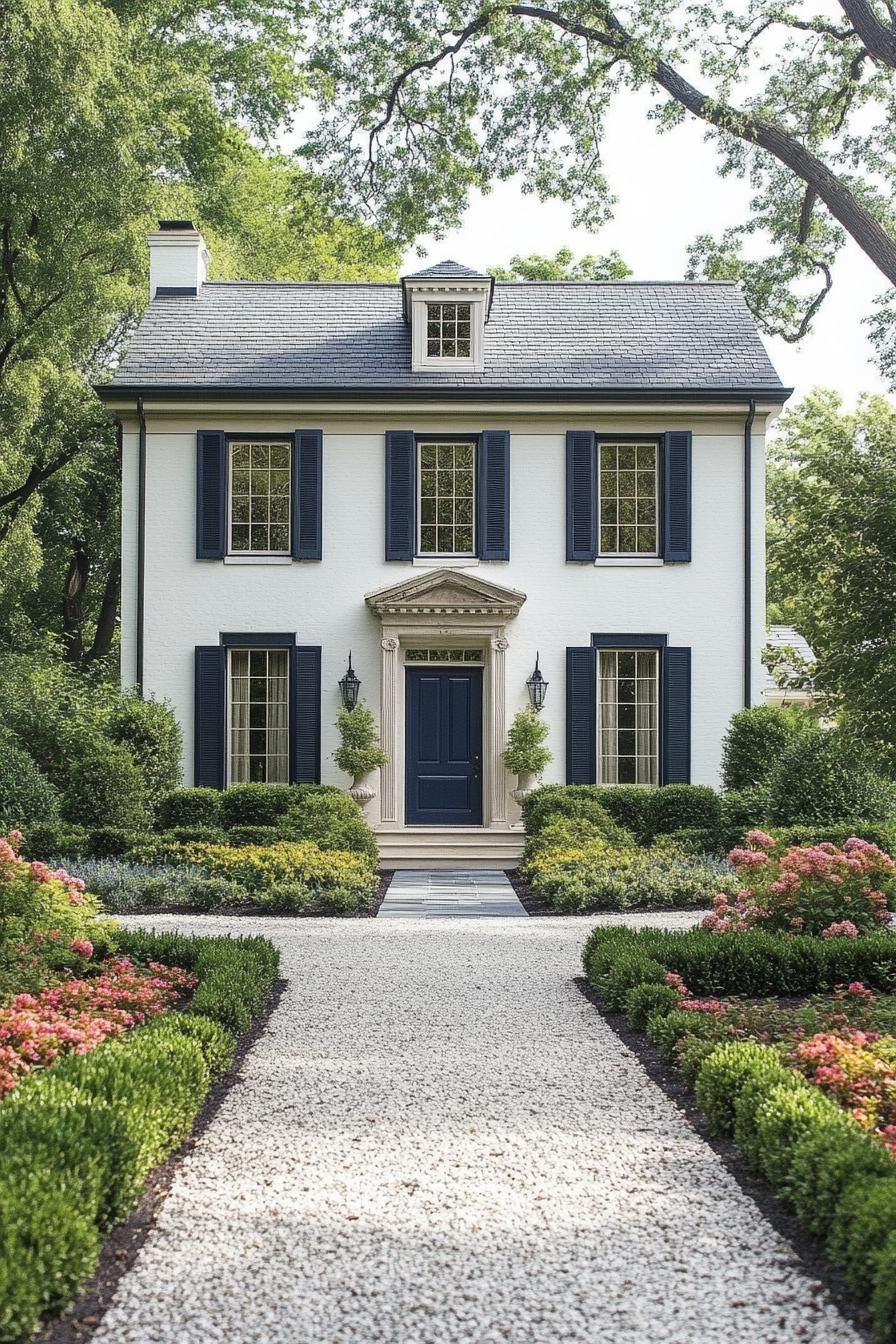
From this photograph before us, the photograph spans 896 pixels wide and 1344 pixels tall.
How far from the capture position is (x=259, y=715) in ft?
56.6

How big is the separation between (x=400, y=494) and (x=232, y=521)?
232 cm

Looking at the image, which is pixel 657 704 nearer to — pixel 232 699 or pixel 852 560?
pixel 232 699

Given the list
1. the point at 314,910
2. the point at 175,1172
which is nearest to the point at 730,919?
the point at 314,910

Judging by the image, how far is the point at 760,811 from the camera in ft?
48.9

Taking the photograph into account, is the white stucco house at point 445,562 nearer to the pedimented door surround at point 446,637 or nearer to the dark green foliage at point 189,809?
the pedimented door surround at point 446,637

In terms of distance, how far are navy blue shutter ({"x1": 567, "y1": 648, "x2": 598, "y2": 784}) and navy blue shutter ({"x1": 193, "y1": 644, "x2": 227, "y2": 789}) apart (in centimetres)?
456

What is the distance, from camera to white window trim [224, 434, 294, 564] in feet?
56.2

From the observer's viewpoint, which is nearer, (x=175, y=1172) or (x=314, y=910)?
(x=175, y=1172)

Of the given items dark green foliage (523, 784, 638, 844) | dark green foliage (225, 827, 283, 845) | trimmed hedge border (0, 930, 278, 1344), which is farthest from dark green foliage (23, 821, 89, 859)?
trimmed hedge border (0, 930, 278, 1344)

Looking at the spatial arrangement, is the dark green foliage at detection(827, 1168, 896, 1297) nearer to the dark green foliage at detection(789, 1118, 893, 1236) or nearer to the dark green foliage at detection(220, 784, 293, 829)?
the dark green foliage at detection(789, 1118, 893, 1236)

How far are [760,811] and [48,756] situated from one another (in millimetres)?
8519

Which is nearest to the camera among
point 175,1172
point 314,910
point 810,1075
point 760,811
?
point 175,1172

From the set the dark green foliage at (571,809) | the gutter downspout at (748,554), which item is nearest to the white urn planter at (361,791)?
the dark green foliage at (571,809)

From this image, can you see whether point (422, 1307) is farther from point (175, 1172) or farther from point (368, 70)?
point (368, 70)
